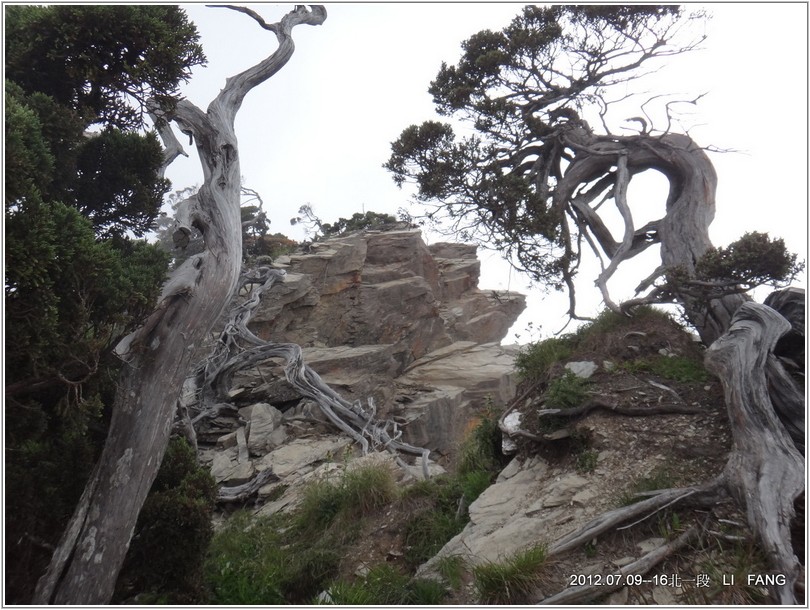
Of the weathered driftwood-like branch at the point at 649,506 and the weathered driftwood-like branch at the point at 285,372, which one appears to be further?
the weathered driftwood-like branch at the point at 285,372

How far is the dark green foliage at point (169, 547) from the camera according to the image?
592cm

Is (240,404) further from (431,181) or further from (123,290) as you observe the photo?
(123,290)

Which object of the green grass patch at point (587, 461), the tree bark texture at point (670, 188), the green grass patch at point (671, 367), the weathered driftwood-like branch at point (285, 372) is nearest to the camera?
the green grass patch at point (587, 461)

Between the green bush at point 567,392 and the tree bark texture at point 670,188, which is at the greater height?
the tree bark texture at point 670,188

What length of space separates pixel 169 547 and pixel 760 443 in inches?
212

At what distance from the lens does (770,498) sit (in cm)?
474

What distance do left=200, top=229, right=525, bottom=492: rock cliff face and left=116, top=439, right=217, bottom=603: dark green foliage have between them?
5.32 meters

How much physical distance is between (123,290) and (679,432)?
5.44 metres

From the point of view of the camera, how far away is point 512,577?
4953 millimetres

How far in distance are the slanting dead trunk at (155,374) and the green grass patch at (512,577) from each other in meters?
3.10

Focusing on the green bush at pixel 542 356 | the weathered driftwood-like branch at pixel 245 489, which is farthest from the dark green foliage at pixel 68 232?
the green bush at pixel 542 356

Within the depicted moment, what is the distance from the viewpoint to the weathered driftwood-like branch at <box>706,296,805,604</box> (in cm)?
450

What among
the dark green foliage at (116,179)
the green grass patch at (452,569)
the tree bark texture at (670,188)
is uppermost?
the tree bark texture at (670,188)

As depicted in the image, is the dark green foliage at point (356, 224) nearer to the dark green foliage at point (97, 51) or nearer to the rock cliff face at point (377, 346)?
the rock cliff face at point (377, 346)
